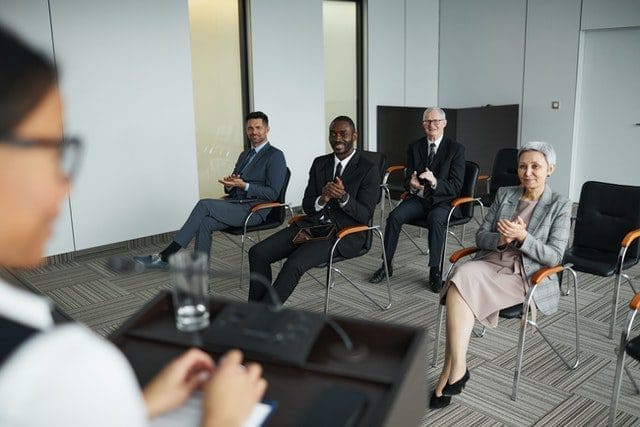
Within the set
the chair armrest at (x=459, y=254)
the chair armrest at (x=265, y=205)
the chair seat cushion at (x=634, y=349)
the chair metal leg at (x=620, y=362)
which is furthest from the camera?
the chair armrest at (x=265, y=205)

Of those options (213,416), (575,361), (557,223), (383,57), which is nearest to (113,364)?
(213,416)

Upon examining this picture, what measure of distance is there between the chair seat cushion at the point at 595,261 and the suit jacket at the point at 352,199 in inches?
50.4

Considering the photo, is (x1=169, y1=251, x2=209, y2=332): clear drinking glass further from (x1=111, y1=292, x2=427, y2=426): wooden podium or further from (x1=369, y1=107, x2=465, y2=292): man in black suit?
(x1=369, y1=107, x2=465, y2=292): man in black suit

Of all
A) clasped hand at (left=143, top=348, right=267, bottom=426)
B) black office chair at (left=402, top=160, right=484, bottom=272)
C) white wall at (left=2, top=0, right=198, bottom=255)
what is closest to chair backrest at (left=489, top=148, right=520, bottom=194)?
black office chair at (left=402, top=160, right=484, bottom=272)

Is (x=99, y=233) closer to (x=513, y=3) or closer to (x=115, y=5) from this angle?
(x=115, y=5)

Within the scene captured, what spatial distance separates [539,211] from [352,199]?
1.23m

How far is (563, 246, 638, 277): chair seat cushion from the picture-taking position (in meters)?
3.44

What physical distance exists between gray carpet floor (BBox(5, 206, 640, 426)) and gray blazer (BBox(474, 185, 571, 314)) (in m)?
0.45

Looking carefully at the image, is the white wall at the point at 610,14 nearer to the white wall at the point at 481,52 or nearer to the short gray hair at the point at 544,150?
the white wall at the point at 481,52

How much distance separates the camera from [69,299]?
4.40 m

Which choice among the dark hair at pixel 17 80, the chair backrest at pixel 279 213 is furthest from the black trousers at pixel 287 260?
the dark hair at pixel 17 80

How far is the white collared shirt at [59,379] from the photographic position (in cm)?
64

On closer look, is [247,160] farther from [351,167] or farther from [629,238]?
[629,238]

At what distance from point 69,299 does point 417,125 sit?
4513mm
